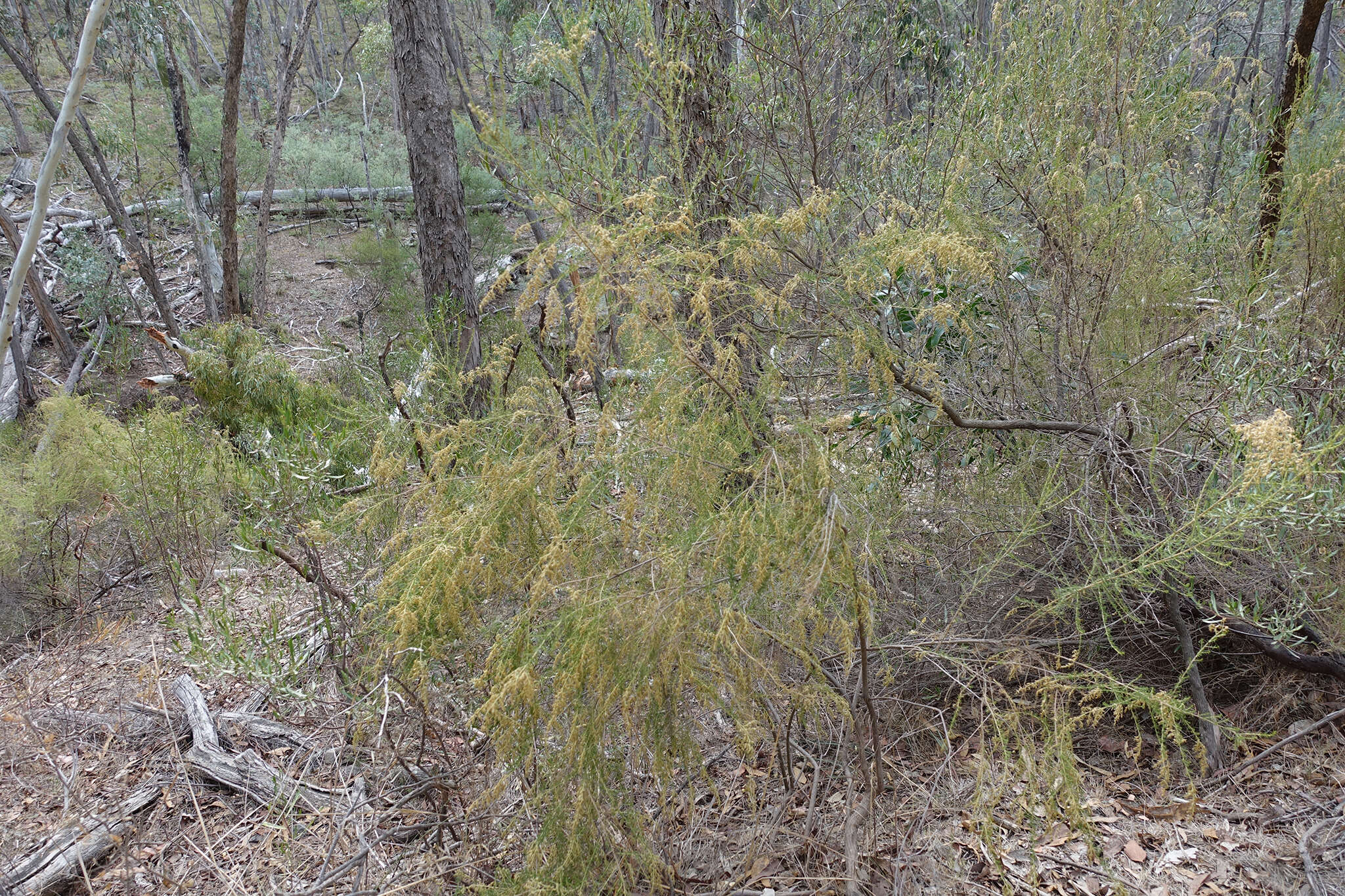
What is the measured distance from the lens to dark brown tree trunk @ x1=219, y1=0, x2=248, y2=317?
7605 mm

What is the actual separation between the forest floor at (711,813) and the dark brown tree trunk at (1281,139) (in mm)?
1609

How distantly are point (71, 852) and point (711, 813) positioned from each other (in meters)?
2.18

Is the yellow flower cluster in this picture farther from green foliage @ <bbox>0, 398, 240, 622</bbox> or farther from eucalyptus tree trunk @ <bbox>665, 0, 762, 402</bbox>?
green foliage @ <bbox>0, 398, 240, 622</bbox>

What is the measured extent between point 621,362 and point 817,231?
1.02 meters

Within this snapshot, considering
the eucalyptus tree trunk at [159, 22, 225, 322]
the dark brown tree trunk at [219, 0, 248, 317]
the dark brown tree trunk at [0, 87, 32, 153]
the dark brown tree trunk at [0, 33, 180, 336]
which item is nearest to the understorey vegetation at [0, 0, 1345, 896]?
the dark brown tree trunk at [219, 0, 248, 317]

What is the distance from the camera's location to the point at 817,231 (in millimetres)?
2973

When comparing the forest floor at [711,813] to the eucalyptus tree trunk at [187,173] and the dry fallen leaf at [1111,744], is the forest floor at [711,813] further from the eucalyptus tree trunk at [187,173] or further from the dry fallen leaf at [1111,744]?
the eucalyptus tree trunk at [187,173]

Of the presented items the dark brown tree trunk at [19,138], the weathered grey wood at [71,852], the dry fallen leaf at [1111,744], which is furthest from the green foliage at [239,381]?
the dark brown tree trunk at [19,138]

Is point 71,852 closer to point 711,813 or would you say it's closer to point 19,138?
point 711,813

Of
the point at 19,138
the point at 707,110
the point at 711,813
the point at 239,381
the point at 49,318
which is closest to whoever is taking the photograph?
the point at 711,813

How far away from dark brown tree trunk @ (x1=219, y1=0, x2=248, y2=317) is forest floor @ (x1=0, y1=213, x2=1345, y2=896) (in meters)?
5.68

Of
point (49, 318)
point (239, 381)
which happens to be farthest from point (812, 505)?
point (49, 318)

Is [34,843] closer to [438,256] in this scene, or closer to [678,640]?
[678,640]

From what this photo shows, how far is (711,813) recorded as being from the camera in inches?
104
